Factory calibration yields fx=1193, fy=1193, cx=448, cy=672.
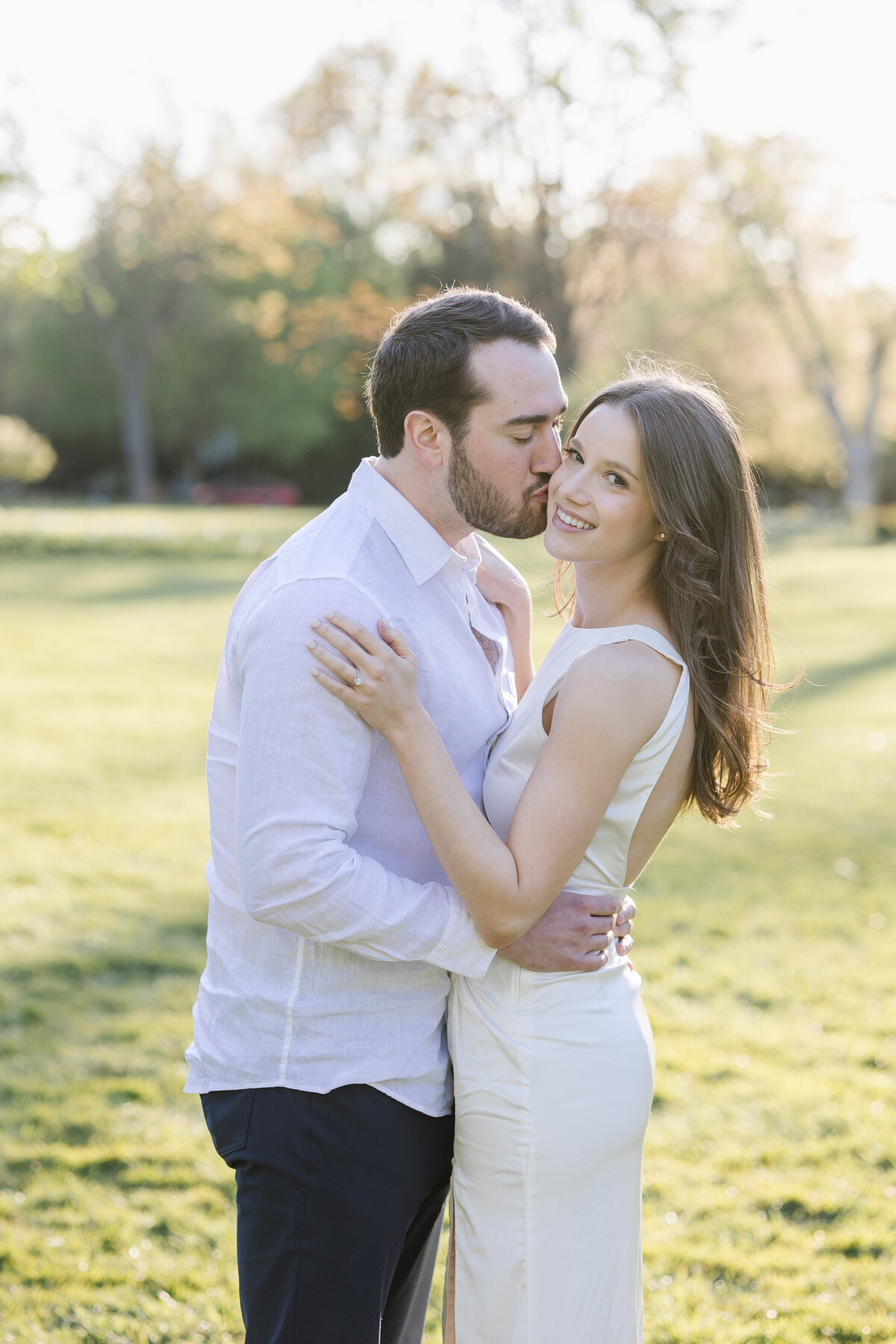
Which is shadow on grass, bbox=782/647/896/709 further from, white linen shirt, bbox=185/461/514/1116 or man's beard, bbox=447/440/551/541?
white linen shirt, bbox=185/461/514/1116

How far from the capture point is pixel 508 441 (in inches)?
96.4

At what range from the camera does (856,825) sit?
8625 mm

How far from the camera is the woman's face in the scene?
244cm

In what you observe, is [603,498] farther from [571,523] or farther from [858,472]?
[858,472]

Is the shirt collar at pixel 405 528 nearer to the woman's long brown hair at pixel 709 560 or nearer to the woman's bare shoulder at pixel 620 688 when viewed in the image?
the woman's bare shoulder at pixel 620 688

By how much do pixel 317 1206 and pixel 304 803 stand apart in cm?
76

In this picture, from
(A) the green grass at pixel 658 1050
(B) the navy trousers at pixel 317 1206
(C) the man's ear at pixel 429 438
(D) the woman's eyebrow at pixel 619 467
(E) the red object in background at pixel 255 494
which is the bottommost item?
(E) the red object in background at pixel 255 494

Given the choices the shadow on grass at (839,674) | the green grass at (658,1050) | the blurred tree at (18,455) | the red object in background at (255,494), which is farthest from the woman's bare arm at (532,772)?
the red object in background at (255,494)

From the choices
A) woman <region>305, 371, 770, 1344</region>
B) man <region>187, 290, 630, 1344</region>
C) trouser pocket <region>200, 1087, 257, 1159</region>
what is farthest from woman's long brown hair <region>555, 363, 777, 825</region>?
trouser pocket <region>200, 1087, 257, 1159</region>

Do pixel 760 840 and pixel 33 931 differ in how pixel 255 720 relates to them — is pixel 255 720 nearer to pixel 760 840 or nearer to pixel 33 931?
pixel 33 931

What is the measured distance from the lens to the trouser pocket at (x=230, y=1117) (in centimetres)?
223

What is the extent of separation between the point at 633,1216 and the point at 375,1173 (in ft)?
1.81

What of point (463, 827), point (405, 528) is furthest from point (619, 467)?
point (463, 827)

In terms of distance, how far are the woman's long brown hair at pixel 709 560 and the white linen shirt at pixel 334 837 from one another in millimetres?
433
